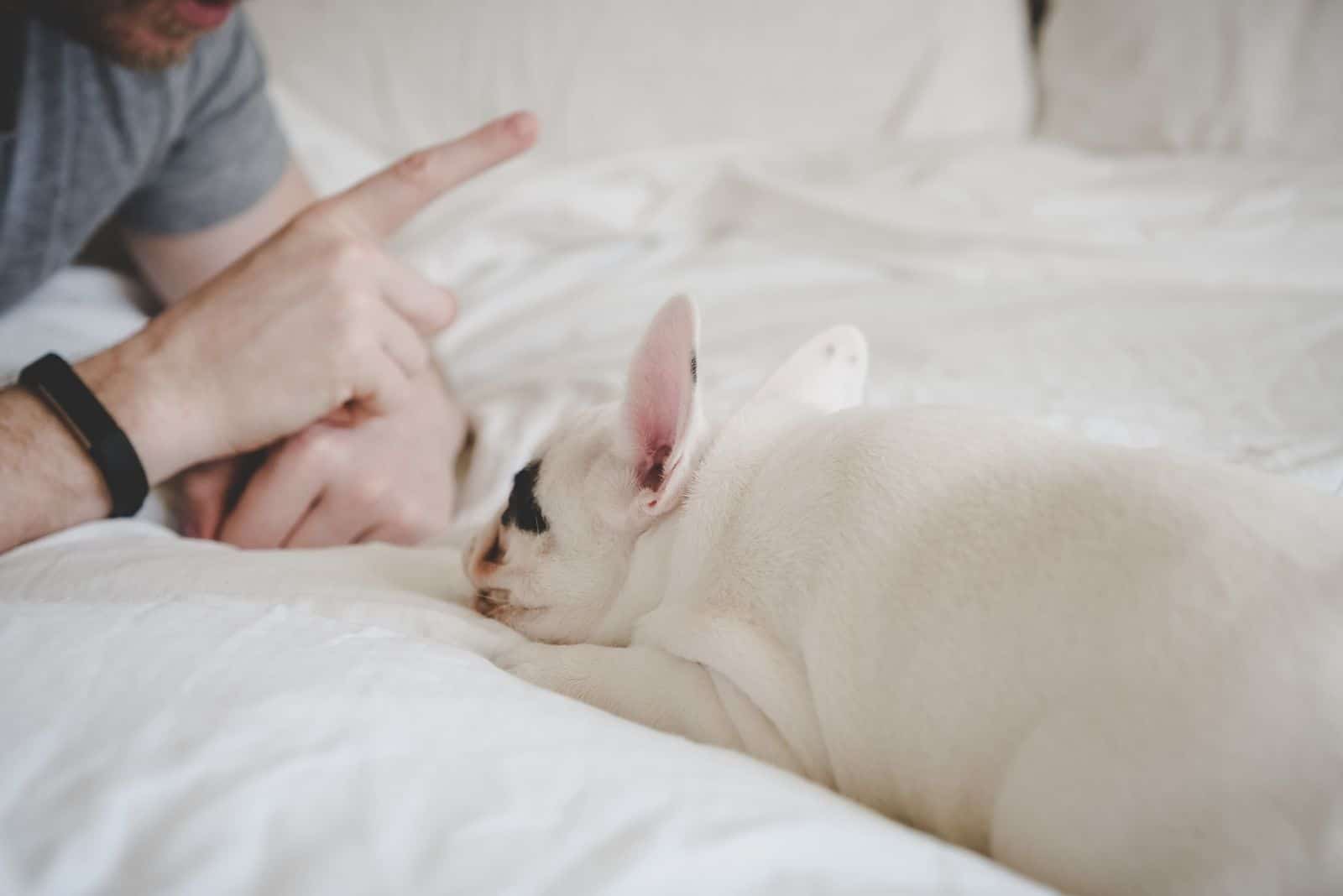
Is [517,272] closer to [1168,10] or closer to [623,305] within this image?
[623,305]

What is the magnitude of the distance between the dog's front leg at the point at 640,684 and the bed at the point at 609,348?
0.17 ft

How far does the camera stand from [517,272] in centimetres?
158

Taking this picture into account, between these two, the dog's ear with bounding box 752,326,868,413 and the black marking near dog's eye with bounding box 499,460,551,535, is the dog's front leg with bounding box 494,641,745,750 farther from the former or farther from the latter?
the dog's ear with bounding box 752,326,868,413

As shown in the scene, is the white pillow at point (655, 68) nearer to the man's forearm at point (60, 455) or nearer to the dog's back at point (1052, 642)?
the man's forearm at point (60, 455)

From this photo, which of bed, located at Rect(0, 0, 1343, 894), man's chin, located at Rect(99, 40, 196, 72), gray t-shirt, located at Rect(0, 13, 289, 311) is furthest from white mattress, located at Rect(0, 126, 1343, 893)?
man's chin, located at Rect(99, 40, 196, 72)

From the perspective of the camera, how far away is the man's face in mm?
1067

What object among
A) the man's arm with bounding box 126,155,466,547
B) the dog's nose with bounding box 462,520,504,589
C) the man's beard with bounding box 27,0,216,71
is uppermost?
the man's beard with bounding box 27,0,216,71

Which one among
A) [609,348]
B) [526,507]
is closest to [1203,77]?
[609,348]

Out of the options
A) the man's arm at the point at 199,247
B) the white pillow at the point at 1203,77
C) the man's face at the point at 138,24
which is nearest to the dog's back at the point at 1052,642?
the man's face at the point at 138,24

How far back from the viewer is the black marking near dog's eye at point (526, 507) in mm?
841

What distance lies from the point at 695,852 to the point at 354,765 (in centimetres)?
16

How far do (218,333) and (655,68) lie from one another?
1145 mm

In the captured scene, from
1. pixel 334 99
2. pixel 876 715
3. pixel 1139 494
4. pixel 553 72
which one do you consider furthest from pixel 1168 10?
pixel 876 715

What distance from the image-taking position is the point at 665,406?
0.75 m
